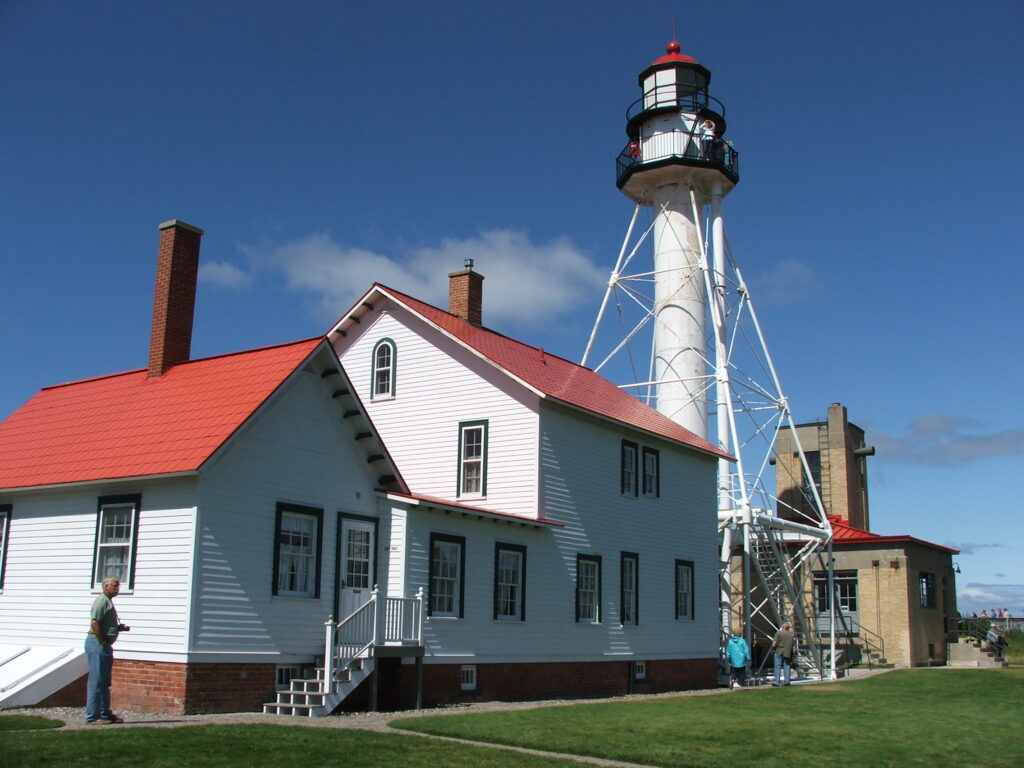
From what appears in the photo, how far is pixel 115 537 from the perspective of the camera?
19234mm

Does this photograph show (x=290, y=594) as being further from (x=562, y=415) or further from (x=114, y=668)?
(x=562, y=415)

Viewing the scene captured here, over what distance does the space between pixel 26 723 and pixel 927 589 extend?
120 ft

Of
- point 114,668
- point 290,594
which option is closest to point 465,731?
point 290,594

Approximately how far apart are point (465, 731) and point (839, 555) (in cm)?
2958

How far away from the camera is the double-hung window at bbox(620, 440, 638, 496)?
27703 millimetres

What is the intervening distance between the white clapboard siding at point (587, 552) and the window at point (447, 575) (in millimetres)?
173

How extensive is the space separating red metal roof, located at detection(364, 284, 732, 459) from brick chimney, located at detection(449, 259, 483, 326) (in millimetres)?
518

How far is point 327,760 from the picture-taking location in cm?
1230

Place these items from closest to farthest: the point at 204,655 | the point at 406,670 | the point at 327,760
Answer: the point at 327,760 → the point at 204,655 → the point at 406,670

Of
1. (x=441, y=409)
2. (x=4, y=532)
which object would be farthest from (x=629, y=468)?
(x=4, y=532)

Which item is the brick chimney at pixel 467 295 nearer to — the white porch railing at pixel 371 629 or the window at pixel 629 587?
the window at pixel 629 587

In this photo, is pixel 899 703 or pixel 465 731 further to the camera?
pixel 899 703

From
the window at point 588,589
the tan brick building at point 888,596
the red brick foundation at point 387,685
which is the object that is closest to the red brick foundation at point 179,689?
the red brick foundation at point 387,685

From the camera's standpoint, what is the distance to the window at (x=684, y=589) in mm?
29594
